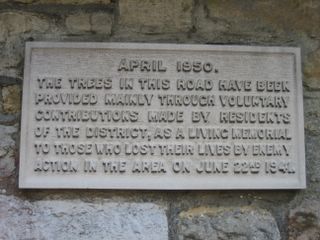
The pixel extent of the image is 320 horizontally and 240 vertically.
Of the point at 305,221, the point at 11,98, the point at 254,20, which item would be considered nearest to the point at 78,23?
the point at 11,98

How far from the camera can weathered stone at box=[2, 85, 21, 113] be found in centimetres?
256

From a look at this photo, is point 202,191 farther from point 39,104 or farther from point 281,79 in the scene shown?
point 39,104

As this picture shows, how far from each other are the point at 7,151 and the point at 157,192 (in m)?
0.67

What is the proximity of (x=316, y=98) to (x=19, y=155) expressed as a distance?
135cm

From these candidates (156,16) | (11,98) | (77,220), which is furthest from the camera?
(156,16)

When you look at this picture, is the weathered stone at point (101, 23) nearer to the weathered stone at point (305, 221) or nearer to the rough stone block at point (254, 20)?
the rough stone block at point (254, 20)

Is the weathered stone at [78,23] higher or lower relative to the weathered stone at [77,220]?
higher

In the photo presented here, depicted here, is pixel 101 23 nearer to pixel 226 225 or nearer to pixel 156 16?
pixel 156 16

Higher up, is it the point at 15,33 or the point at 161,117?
the point at 15,33

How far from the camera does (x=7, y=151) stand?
8.27ft

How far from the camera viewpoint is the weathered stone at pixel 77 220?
245 centimetres

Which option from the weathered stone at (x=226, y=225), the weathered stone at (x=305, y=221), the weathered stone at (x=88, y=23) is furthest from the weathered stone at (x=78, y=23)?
the weathered stone at (x=305, y=221)

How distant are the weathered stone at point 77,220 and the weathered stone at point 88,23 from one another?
771 millimetres

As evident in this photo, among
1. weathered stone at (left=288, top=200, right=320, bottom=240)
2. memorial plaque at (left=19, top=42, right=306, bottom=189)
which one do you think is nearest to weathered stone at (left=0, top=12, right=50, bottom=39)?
memorial plaque at (left=19, top=42, right=306, bottom=189)
